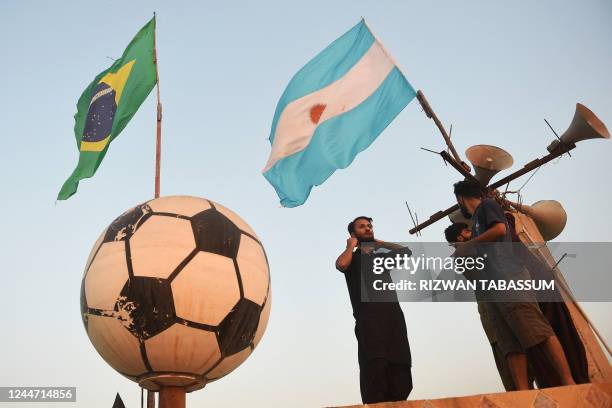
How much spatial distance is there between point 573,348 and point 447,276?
4.52ft

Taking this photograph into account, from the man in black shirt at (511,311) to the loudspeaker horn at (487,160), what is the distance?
147 inches

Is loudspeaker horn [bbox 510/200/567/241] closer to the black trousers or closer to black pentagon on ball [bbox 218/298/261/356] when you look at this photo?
the black trousers

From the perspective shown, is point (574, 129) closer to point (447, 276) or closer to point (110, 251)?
point (447, 276)

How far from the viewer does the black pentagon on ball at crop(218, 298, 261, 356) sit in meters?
2.84

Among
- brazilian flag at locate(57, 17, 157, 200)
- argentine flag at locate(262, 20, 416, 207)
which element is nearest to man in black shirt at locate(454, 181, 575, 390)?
argentine flag at locate(262, 20, 416, 207)

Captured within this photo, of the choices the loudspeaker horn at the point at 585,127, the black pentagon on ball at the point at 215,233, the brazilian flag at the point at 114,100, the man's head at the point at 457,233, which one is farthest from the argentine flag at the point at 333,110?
the loudspeaker horn at the point at 585,127

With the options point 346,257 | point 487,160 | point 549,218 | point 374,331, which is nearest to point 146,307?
point 374,331

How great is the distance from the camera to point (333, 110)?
5.94 meters

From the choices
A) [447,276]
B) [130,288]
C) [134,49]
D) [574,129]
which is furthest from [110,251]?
[574,129]

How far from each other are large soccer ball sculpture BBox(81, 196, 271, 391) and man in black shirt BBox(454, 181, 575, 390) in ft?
6.36

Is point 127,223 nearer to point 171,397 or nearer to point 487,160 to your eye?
point 171,397

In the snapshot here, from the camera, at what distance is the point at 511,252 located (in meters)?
4.00

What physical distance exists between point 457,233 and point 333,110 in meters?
2.07

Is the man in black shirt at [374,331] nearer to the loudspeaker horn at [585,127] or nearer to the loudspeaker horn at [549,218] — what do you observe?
the loudspeaker horn at [585,127]
